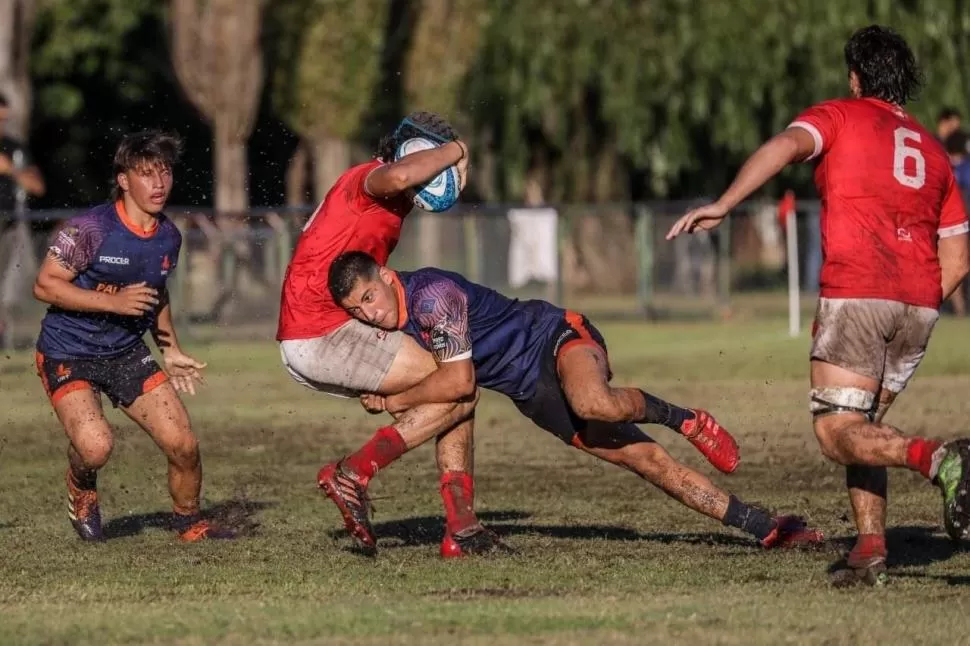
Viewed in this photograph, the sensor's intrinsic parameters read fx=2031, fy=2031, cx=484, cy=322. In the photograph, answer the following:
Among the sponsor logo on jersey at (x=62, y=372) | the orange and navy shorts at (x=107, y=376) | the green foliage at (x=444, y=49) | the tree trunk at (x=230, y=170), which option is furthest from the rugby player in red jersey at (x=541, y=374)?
the green foliage at (x=444, y=49)

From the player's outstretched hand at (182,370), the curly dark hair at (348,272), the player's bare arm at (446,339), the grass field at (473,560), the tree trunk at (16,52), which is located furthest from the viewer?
the tree trunk at (16,52)

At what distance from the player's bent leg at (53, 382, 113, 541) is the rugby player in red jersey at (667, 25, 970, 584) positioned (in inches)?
125

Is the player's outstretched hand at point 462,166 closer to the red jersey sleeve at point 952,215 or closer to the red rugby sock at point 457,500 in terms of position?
the red rugby sock at point 457,500

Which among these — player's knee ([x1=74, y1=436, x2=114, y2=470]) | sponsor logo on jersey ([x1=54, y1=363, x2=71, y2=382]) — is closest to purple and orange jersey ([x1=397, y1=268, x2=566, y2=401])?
player's knee ([x1=74, y1=436, x2=114, y2=470])

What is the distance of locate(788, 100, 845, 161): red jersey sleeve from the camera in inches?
314

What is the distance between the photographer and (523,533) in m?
9.85

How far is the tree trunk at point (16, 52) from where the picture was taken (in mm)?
29688

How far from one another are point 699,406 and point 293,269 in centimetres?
755

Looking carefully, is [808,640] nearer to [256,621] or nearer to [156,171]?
[256,621]

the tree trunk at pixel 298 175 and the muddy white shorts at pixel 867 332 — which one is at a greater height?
the tree trunk at pixel 298 175

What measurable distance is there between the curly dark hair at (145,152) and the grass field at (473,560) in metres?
1.81

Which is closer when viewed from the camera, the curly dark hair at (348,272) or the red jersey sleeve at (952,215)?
the red jersey sleeve at (952,215)

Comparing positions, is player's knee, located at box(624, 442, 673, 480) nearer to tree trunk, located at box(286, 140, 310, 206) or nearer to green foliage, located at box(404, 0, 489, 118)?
green foliage, located at box(404, 0, 489, 118)

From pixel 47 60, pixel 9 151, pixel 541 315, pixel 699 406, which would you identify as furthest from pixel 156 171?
pixel 47 60
